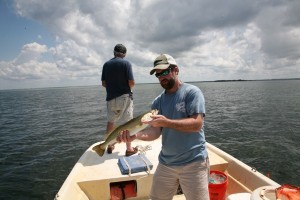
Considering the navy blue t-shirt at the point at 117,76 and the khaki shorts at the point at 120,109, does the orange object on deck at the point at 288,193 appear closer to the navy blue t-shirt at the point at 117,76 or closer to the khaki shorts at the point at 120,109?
the khaki shorts at the point at 120,109

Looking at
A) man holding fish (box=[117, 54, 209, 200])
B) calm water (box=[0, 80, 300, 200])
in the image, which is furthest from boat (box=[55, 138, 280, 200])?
calm water (box=[0, 80, 300, 200])

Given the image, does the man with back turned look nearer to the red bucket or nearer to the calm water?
the red bucket

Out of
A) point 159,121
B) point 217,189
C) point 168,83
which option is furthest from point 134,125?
point 217,189

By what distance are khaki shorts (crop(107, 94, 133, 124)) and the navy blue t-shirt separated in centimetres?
15

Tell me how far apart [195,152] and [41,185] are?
9352mm

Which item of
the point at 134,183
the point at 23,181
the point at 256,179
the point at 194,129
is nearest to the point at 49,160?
the point at 23,181

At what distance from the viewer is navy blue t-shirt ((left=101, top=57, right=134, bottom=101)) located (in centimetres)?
760

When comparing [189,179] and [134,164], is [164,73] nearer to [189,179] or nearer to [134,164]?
[189,179]

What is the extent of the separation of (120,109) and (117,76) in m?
1.00

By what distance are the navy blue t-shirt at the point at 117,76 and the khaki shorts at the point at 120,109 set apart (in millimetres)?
151

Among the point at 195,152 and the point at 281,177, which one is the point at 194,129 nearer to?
the point at 195,152

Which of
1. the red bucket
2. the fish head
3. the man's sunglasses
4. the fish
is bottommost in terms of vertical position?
the red bucket

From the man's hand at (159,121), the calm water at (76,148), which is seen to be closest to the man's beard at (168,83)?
the man's hand at (159,121)

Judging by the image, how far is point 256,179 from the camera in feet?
18.5
